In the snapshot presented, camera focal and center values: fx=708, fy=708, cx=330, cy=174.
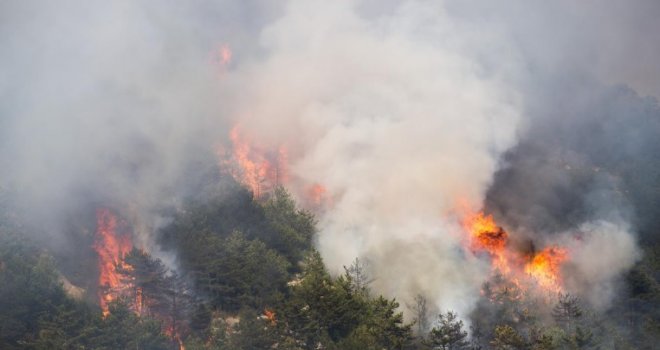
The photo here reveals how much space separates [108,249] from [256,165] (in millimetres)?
36465

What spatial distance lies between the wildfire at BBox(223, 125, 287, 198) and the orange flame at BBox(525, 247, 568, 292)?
3672 cm

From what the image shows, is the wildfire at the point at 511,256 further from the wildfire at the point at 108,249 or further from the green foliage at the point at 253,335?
the wildfire at the point at 108,249

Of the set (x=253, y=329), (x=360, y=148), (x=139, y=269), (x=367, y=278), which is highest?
(x=360, y=148)

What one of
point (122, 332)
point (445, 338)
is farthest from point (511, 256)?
point (122, 332)

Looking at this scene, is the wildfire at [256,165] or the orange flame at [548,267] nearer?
the orange flame at [548,267]

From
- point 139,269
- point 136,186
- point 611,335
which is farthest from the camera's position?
point 136,186

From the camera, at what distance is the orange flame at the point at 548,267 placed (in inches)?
3305

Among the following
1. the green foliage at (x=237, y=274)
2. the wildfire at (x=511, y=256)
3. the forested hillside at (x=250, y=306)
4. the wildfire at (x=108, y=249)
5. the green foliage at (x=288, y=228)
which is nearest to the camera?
the forested hillside at (x=250, y=306)

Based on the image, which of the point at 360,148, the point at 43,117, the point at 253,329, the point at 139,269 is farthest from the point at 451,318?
the point at 43,117

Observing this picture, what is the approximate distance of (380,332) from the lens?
5616 centimetres

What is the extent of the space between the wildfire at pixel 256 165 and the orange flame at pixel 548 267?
36718 mm

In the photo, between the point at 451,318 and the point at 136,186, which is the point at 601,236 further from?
the point at 136,186

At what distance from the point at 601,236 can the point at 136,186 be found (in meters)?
57.4

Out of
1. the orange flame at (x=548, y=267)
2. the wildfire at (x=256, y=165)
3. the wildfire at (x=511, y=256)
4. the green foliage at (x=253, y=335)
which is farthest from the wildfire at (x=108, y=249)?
the orange flame at (x=548, y=267)
